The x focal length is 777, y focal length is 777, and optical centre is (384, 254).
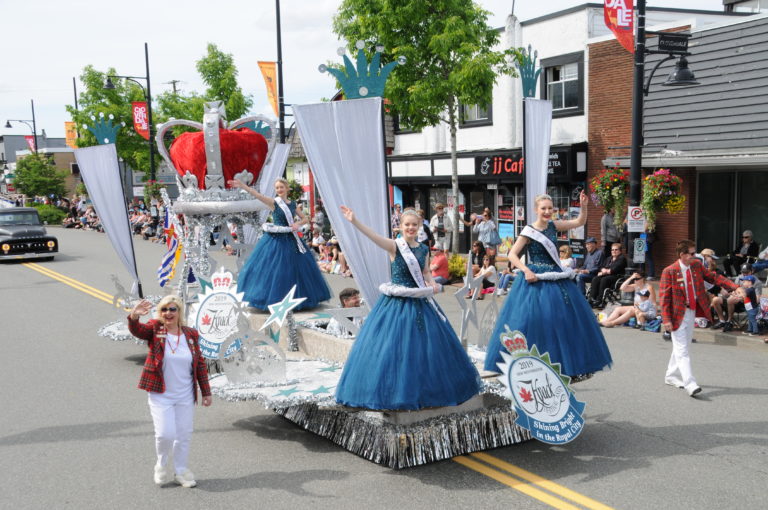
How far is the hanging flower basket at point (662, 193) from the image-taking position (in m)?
15.5

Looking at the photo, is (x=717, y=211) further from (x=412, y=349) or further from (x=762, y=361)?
(x=412, y=349)

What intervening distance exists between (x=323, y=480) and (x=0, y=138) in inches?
4165

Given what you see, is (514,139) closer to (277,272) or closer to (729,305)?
(729,305)

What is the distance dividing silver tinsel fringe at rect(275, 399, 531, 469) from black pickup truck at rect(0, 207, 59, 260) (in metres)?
21.0

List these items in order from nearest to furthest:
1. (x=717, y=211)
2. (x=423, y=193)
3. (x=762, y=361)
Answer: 1. (x=762, y=361)
2. (x=717, y=211)
3. (x=423, y=193)

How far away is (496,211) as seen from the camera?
912 inches

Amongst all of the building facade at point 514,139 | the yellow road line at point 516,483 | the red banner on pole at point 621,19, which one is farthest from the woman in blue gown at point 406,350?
the building facade at point 514,139

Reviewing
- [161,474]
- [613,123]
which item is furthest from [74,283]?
[161,474]

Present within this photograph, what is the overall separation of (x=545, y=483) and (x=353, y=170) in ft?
10.0

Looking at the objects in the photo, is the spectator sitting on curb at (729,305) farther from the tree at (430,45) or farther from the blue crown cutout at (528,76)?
the tree at (430,45)

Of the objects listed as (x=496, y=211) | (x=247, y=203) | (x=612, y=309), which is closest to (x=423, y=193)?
(x=496, y=211)

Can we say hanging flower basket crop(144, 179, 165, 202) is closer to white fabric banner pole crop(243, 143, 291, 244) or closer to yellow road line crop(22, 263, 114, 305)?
yellow road line crop(22, 263, 114, 305)

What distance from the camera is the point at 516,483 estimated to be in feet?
19.6

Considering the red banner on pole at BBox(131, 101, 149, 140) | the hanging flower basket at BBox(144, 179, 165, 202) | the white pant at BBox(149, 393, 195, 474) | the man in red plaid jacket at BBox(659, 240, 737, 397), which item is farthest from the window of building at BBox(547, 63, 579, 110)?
the red banner on pole at BBox(131, 101, 149, 140)
